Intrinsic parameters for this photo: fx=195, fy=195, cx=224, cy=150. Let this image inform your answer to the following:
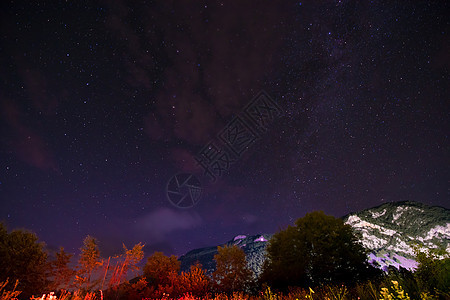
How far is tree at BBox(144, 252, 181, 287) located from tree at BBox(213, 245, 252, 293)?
5.53 metres

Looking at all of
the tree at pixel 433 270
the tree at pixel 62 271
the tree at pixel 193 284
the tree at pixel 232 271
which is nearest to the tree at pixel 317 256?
the tree at pixel 232 271

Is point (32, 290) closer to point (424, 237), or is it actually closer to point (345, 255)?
point (345, 255)

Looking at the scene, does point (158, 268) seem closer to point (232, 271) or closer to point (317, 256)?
point (232, 271)

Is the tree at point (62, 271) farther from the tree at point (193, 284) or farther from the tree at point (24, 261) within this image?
the tree at point (193, 284)

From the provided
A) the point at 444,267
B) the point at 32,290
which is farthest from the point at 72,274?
the point at 444,267

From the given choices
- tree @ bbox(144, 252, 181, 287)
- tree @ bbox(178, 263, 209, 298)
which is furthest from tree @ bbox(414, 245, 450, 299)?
tree @ bbox(144, 252, 181, 287)

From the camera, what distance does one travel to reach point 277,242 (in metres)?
25.4

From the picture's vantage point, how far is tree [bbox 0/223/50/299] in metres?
19.4

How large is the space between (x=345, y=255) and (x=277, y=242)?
25.1 ft

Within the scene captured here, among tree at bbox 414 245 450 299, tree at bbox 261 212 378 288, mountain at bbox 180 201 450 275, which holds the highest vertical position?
mountain at bbox 180 201 450 275

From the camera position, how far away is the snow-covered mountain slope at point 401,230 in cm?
15788

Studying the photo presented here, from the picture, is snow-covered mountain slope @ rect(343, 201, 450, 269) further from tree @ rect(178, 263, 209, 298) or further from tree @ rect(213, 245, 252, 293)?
tree @ rect(178, 263, 209, 298)

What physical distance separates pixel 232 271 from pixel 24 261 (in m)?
22.8

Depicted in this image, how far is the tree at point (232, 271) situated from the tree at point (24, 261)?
1906 cm
